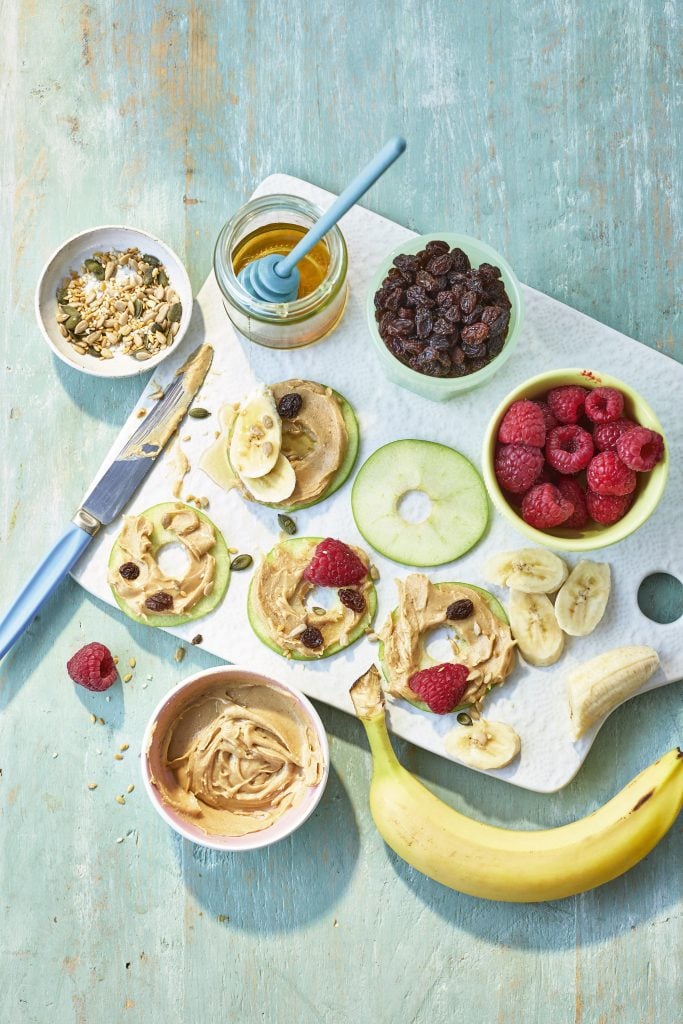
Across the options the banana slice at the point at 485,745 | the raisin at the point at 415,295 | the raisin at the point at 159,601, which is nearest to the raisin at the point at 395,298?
the raisin at the point at 415,295

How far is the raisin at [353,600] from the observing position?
7.21 feet

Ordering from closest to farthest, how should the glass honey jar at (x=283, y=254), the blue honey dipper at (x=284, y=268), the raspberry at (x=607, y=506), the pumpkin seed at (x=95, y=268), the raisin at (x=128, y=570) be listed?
the blue honey dipper at (x=284, y=268), the raspberry at (x=607, y=506), the glass honey jar at (x=283, y=254), the raisin at (x=128, y=570), the pumpkin seed at (x=95, y=268)

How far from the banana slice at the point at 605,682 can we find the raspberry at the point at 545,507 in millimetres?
375

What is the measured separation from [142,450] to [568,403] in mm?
996

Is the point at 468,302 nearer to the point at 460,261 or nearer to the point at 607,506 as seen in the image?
the point at 460,261

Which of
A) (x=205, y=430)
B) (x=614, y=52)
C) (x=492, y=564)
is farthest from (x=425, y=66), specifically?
(x=492, y=564)

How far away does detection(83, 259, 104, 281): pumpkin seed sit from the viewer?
233cm

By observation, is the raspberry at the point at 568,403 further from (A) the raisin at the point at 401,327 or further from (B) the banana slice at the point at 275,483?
(B) the banana slice at the point at 275,483

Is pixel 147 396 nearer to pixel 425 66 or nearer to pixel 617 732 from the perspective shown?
pixel 425 66

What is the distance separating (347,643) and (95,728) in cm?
66

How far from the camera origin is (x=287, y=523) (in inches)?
88.7

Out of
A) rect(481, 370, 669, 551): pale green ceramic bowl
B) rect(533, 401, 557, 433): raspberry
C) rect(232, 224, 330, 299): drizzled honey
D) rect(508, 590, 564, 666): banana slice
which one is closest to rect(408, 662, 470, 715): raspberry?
rect(508, 590, 564, 666): banana slice

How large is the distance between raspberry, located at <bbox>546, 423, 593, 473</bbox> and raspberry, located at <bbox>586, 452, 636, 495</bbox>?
0.03 metres

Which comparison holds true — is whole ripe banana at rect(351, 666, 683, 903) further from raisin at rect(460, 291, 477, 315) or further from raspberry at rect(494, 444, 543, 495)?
raisin at rect(460, 291, 477, 315)
